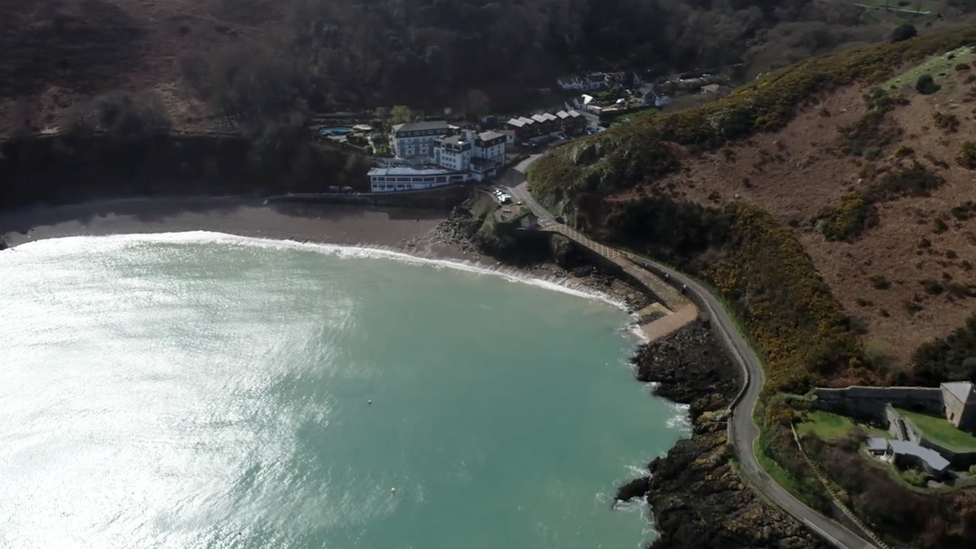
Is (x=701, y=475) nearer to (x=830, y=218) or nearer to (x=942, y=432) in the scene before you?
(x=942, y=432)

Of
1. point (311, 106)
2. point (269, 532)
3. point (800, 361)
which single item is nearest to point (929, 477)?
point (800, 361)

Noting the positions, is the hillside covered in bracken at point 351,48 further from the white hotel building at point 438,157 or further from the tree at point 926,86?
the tree at point 926,86

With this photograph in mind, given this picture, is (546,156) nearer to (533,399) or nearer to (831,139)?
(831,139)

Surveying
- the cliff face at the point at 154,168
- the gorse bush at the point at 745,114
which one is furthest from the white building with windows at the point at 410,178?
the gorse bush at the point at 745,114

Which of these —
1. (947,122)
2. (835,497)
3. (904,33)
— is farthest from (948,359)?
(904,33)

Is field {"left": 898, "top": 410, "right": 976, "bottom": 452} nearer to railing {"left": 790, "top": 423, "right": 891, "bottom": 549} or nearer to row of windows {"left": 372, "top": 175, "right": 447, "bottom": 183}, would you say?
railing {"left": 790, "top": 423, "right": 891, "bottom": 549}

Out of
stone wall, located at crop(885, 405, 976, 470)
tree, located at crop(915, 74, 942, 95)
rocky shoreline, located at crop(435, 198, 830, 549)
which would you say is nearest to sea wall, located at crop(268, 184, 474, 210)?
rocky shoreline, located at crop(435, 198, 830, 549)
